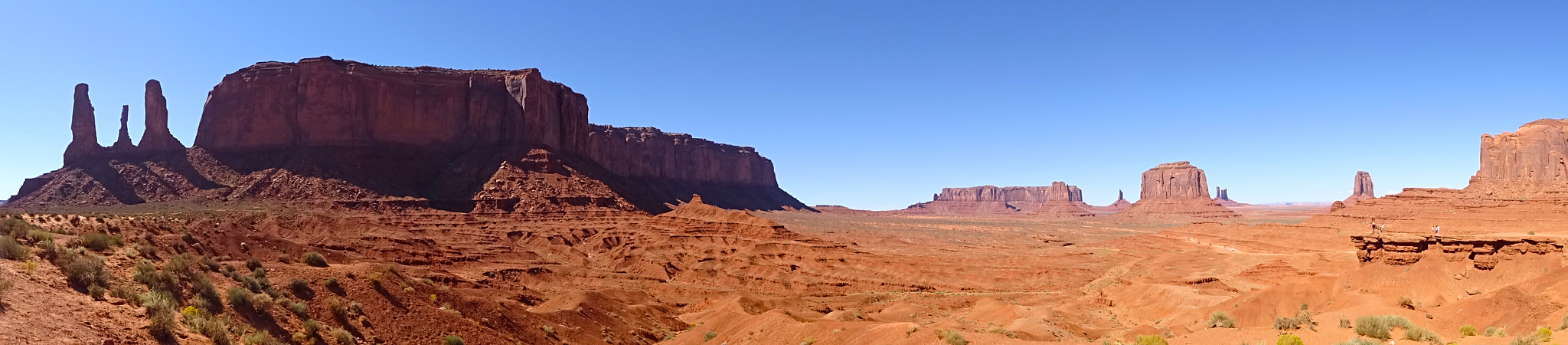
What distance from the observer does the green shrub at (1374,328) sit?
14047 millimetres

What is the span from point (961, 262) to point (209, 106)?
Answer: 3086 inches

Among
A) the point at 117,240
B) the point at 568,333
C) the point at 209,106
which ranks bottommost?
the point at 568,333

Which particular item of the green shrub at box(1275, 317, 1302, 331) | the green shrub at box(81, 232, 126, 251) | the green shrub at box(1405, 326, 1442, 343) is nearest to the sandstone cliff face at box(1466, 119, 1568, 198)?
the green shrub at box(1275, 317, 1302, 331)

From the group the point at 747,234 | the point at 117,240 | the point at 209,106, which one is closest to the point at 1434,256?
the point at 117,240

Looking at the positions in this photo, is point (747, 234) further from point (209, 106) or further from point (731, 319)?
point (209, 106)

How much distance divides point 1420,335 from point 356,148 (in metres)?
83.8

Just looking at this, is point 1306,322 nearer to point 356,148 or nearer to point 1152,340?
point 1152,340

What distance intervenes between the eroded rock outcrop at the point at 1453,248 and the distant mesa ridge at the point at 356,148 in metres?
59.9

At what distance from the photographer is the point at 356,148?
247 feet

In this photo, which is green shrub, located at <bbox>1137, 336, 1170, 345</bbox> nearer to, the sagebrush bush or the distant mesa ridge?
the sagebrush bush

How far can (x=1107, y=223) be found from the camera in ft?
447

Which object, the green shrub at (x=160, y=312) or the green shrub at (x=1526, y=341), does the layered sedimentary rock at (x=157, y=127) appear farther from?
the green shrub at (x=1526, y=341)

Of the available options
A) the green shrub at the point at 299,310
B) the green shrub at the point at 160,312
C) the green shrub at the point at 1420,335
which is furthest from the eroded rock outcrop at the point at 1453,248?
the green shrub at the point at 160,312

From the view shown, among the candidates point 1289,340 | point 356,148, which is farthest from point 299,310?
point 356,148
